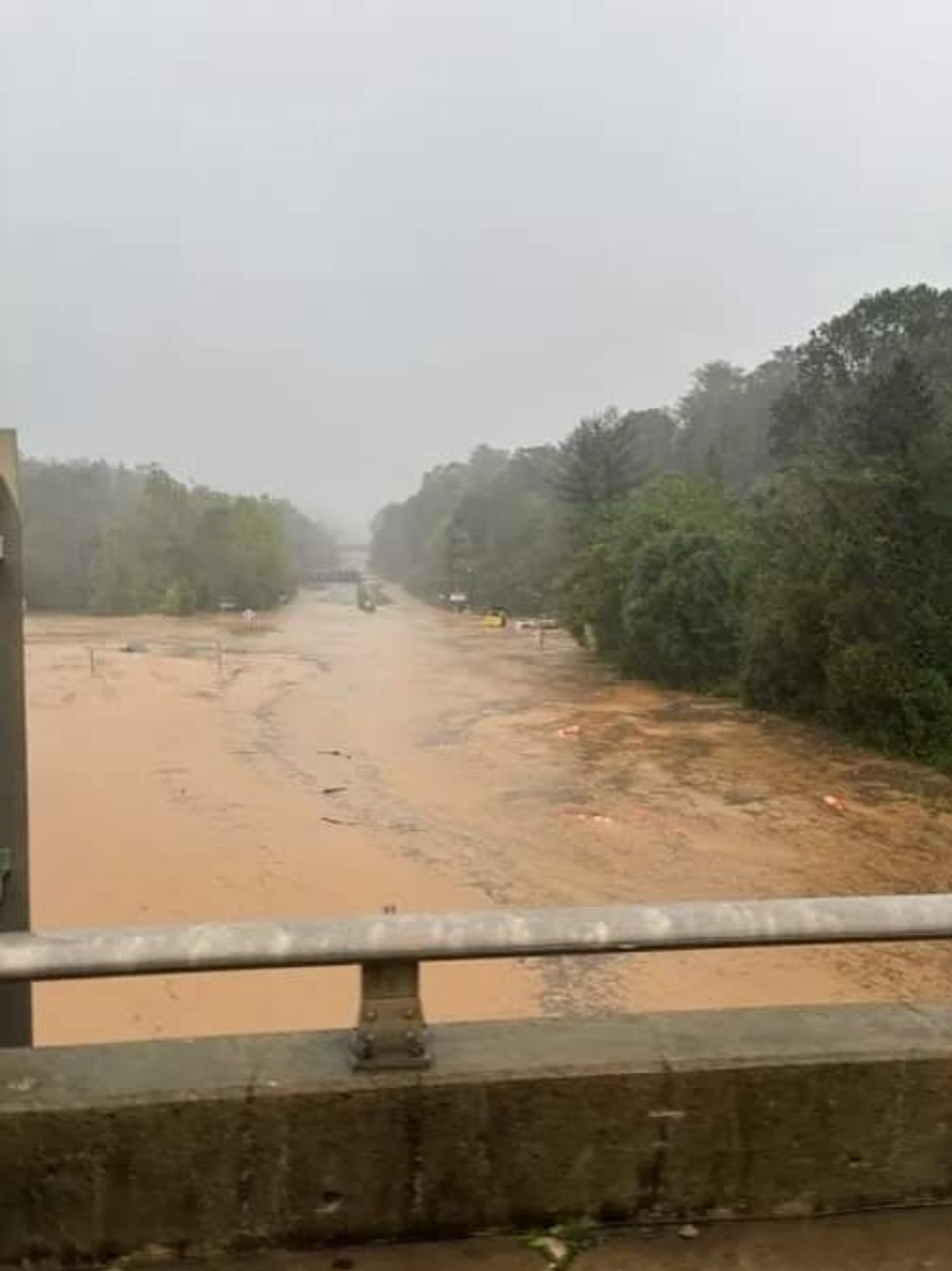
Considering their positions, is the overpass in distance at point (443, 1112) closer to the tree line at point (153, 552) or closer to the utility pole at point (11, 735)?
the utility pole at point (11, 735)

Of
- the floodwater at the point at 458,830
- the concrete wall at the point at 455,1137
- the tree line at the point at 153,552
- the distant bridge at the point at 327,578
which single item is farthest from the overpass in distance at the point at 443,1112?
the distant bridge at the point at 327,578

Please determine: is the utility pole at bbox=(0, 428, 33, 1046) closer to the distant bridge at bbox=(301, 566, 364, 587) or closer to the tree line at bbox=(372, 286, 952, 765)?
the tree line at bbox=(372, 286, 952, 765)

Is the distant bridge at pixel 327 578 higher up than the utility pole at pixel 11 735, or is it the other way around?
the utility pole at pixel 11 735

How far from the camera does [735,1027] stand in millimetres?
2725

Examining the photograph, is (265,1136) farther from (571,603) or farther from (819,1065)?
(571,603)

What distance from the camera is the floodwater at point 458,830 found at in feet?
35.3

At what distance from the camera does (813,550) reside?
28.3m

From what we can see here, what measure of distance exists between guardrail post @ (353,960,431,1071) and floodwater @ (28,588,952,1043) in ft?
19.0

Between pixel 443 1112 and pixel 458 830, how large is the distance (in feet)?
54.4

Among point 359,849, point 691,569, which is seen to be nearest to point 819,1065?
point 359,849

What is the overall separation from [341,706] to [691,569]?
11408 millimetres

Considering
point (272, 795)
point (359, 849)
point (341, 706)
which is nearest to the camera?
point (359, 849)

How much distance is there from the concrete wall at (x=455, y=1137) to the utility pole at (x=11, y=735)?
0.31m

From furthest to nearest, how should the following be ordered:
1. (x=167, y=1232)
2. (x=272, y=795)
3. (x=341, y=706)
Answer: (x=341, y=706)
(x=272, y=795)
(x=167, y=1232)
